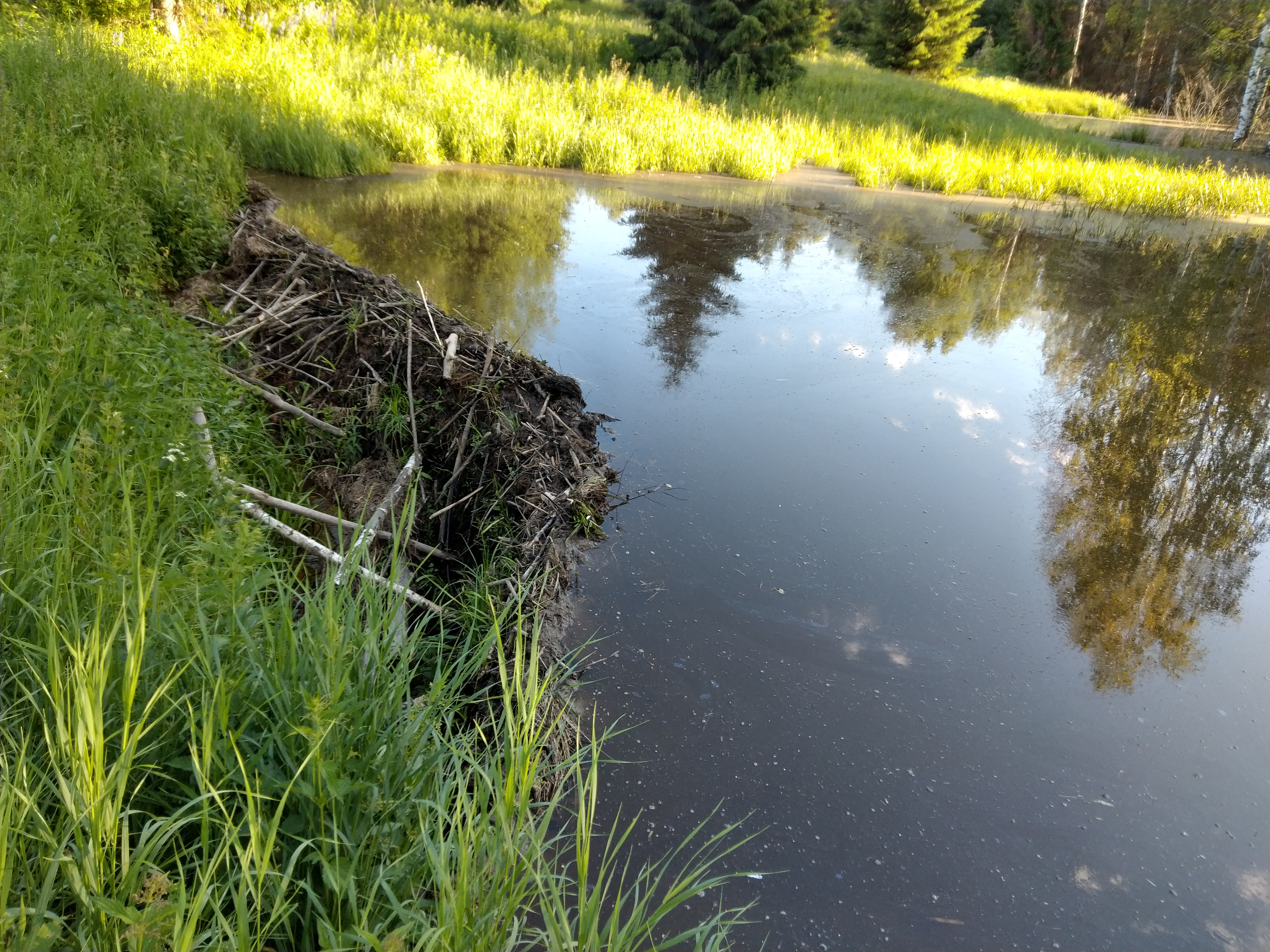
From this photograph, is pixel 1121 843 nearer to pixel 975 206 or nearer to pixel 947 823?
pixel 947 823

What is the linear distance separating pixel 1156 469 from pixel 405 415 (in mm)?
3840

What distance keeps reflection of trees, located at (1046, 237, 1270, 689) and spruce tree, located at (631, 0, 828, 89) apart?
32.4 ft

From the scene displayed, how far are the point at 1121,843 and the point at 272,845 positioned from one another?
2240 mm

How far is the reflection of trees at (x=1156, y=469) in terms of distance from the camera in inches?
128

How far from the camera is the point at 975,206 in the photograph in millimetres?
9922

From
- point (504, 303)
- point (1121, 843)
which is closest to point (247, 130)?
point (504, 303)

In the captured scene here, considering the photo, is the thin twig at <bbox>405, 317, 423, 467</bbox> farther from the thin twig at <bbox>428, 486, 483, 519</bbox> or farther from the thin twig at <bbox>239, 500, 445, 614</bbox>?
the thin twig at <bbox>239, 500, 445, 614</bbox>

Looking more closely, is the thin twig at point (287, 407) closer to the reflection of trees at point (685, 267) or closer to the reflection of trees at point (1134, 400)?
the reflection of trees at point (685, 267)

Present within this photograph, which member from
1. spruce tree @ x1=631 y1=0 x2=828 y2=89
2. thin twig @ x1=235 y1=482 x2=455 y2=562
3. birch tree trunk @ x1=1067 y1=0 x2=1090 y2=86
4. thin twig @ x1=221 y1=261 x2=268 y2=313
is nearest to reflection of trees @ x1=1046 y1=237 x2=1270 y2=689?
thin twig @ x1=235 y1=482 x2=455 y2=562

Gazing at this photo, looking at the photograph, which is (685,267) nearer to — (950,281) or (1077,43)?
(950,281)

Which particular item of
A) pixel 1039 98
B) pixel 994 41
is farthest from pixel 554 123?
pixel 994 41

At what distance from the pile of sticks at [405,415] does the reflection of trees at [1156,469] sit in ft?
7.02

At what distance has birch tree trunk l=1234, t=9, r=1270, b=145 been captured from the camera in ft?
53.9

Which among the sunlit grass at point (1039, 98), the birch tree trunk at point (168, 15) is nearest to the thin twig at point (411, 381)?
the birch tree trunk at point (168, 15)
